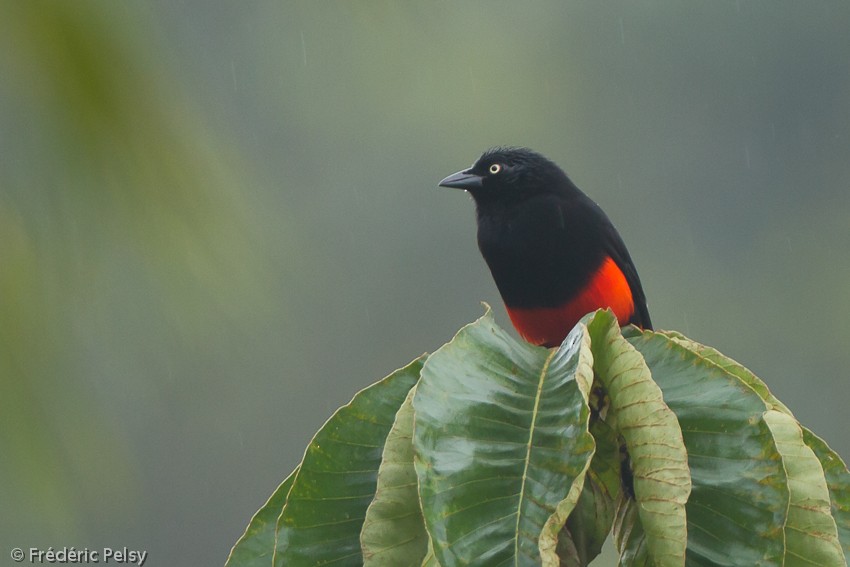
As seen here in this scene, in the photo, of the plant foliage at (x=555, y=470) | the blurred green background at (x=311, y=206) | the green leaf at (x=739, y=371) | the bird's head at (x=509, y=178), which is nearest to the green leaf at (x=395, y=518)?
the plant foliage at (x=555, y=470)

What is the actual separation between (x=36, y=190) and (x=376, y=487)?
63cm

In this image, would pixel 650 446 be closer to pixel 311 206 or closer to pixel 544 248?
pixel 544 248

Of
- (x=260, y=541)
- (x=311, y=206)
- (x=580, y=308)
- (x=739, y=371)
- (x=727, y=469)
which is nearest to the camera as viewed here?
(x=727, y=469)

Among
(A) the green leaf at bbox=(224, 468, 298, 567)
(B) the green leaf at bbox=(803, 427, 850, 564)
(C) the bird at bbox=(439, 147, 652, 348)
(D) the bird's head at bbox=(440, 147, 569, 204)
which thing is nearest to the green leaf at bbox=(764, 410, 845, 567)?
(B) the green leaf at bbox=(803, 427, 850, 564)

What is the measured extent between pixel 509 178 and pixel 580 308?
542 mm

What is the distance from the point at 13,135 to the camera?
1.80 meters

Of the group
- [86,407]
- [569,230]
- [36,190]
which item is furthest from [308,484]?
[569,230]

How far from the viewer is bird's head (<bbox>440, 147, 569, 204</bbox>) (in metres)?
4.14

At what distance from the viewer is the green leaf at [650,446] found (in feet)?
5.28

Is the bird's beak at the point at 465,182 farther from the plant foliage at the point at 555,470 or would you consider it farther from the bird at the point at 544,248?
the plant foliage at the point at 555,470

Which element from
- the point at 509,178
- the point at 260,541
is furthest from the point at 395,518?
the point at 509,178

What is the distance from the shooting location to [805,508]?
1769 mm

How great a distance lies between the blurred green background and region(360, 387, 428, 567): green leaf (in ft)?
1.14

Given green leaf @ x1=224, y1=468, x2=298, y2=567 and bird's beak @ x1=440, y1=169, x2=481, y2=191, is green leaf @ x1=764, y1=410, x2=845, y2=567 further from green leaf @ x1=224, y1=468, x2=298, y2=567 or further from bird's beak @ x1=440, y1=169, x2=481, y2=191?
bird's beak @ x1=440, y1=169, x2=481, y2=191
